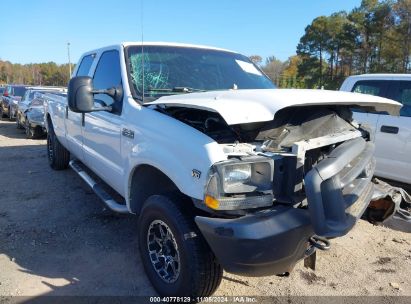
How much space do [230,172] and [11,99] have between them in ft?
59.9

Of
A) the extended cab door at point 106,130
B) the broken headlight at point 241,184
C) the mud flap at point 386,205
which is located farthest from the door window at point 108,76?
the mud flap at point 386,205

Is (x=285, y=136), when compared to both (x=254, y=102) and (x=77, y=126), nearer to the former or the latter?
(x=254, y=102)

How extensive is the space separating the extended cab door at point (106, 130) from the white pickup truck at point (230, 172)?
0.04 m

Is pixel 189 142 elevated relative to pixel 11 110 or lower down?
elevated

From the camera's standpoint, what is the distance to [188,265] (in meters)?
2.69

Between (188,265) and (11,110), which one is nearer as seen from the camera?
(188,265)

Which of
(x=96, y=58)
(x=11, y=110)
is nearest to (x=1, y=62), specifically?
(x=11, y=110)

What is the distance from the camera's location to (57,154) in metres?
7.10

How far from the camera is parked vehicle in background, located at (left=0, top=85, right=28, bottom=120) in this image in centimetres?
1781

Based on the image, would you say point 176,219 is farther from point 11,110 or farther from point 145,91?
point 11,110

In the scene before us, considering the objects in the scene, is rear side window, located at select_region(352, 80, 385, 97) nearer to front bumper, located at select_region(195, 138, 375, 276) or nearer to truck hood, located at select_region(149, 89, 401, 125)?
truck hood, located at select_region(149, 89, 401, 125)

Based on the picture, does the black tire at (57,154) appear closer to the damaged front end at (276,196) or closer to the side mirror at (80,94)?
the side mirror at (80,94)

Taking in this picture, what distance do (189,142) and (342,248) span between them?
234 cm

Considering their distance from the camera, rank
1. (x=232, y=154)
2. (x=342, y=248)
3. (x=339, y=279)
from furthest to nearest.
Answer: (x=342, y=248)
(x=339, y=279)
(x=232, y=154)
